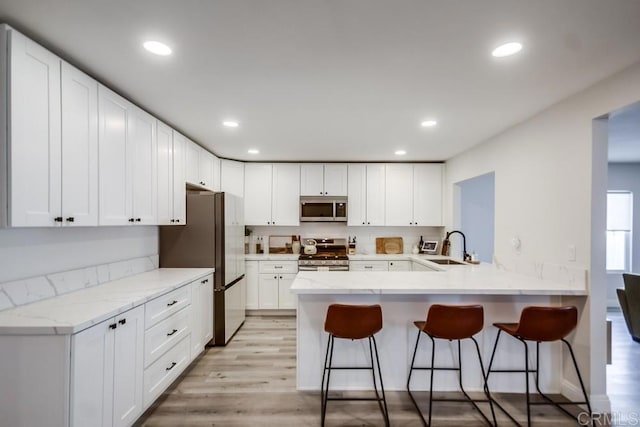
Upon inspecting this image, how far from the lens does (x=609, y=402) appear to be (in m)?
2.18

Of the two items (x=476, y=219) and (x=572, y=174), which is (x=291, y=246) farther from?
(x=572, y=174)

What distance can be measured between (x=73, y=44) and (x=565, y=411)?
→ 4.06 m

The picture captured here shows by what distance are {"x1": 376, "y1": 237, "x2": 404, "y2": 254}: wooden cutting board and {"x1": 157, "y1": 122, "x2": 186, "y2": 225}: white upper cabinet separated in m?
3.17

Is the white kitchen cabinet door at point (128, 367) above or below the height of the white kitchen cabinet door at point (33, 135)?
below

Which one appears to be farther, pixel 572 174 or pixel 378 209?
pixel 378 209

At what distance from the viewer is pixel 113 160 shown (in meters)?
2.22

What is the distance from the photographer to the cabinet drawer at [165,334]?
214cm

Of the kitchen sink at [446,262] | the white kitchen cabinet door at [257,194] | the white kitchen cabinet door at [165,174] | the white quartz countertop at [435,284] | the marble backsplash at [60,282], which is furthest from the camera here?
the white kitchen cabinet door at [257,194]

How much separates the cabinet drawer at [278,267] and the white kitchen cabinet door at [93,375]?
2795 mm

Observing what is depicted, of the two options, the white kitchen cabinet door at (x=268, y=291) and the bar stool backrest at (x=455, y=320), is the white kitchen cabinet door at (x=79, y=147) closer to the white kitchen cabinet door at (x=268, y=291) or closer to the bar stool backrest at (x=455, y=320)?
the bar stool backrest at (x=455, y=320)

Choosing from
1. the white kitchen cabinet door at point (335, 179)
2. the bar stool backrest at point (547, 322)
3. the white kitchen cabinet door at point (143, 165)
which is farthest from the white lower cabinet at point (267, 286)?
the bar stool backrest at point (547, 322)

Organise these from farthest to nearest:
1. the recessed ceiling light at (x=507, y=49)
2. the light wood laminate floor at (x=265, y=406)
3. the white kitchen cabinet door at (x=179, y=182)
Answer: the white kitchen cabinet door at (x=179, y=182), the light wood laminate floor at (x=265, y=406), the recessed ceiling light at (x=507, y=49)

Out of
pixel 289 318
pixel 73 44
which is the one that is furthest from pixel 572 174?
pixel 289 318

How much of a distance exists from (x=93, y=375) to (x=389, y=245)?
14.1ft
